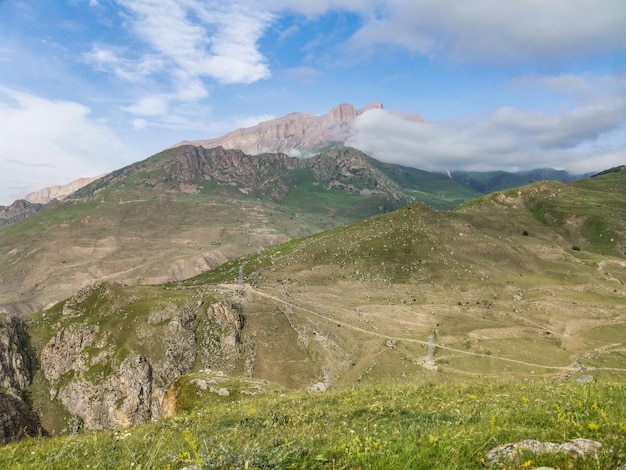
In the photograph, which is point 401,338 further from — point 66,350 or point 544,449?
point 544,449

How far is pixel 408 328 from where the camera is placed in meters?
98.6

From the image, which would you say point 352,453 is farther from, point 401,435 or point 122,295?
point 122,295

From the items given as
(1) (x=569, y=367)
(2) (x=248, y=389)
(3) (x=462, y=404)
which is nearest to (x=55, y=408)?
(2) (x=248, y=389)

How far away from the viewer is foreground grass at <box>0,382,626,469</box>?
22.9ft

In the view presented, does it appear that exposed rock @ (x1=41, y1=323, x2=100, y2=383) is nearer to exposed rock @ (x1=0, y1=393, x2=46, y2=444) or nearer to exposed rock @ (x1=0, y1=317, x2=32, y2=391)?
exposed rock @ (x1=0, y1=317, x2=32, y2=391)

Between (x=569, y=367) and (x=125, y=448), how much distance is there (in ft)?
323

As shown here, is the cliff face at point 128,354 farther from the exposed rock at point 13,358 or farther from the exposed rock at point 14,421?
the exposed rock at point 14,421

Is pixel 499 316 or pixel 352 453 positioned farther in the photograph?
pixel 499 316

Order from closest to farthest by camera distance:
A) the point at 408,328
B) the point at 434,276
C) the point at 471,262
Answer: the point at 408,328 → the point at 434,276 → the point at 471,262

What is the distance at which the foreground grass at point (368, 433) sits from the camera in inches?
275

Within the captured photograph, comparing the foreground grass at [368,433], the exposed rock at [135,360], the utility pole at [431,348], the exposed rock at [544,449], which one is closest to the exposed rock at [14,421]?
the foreground grass at [368,433]

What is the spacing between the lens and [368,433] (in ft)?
35.1

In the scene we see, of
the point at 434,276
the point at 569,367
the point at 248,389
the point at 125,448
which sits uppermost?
the point at 125,448

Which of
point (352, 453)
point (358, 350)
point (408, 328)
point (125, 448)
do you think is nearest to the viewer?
point (352, 453)
